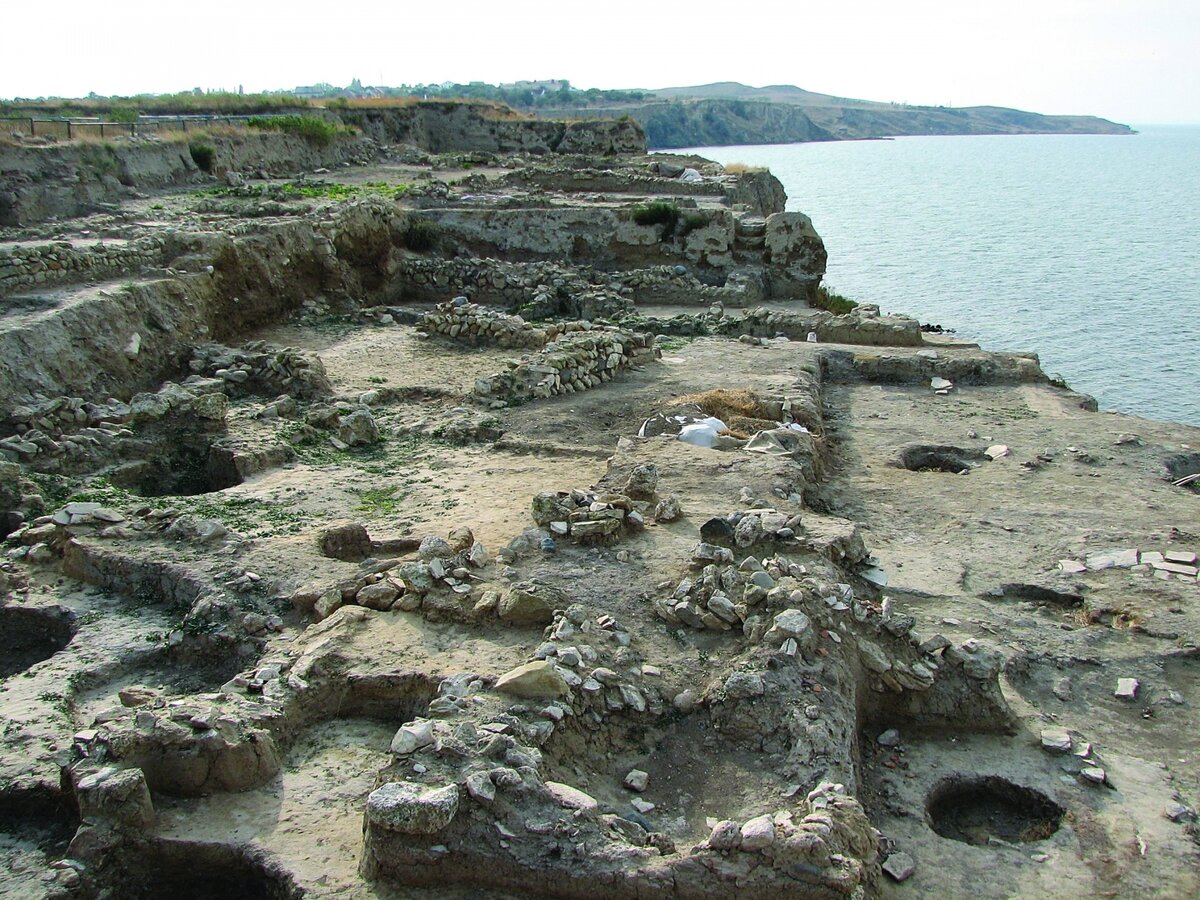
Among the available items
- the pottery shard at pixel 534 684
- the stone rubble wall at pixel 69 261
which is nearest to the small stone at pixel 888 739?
the pottery shard at pixel 534 684

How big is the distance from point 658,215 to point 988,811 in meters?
12.9

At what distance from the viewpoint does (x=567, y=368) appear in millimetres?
11148

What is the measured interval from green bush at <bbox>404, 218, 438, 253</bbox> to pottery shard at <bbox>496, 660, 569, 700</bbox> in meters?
13.3

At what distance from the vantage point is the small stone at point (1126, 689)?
6215mm

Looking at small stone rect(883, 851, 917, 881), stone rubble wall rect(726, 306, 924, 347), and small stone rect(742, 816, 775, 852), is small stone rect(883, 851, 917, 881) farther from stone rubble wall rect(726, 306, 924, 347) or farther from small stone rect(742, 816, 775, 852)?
stone rubble wall rect(726, 306, 924, 347)

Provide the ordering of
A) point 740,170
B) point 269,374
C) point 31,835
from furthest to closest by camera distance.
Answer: point 740,170 → point 269,374 → point 31,835

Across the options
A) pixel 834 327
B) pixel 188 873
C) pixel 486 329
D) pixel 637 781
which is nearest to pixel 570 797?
pixel 637 781

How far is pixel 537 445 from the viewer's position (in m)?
9.57

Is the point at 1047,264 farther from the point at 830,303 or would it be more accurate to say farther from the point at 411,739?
the point at 411,739

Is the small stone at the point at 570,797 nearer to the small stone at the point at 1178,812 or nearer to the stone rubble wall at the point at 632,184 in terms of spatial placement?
the small stone at the point at 1178,812

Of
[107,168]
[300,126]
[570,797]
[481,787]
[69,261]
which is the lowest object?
[570,797]

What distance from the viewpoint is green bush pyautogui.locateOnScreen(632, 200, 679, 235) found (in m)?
17.0

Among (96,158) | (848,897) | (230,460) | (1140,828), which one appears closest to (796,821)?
(848,897)

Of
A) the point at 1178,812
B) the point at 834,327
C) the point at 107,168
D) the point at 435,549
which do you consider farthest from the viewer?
the point at 107,168
